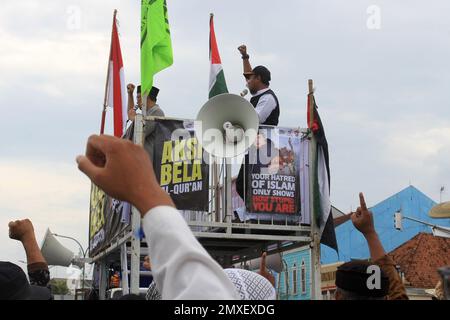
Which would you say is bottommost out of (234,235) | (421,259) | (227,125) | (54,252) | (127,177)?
(421,259)

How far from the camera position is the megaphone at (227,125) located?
8008 mm

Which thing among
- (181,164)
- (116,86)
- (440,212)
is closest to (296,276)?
(440,212)

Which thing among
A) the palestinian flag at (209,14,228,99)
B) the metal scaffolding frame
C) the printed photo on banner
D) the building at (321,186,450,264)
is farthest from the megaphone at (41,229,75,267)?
the building at (321,186,450,264)

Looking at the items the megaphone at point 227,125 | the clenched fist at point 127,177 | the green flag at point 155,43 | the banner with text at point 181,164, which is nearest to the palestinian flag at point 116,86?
the green flag at point 155,43

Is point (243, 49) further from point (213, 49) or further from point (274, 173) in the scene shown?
point (274, 173)

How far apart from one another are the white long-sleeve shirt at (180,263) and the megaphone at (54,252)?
13.8m

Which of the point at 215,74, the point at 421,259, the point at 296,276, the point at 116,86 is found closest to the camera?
the point at 215,74

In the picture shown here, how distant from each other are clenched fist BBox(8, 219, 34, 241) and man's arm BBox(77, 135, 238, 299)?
3.07 meters

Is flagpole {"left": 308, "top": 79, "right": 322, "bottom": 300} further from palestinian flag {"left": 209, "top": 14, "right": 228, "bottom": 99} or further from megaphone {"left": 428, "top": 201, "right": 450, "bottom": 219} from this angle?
megaphone {"left": 428, "top": 201, "right": 450, "bottom": 219}

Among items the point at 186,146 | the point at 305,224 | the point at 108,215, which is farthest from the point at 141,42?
the point at 305,224

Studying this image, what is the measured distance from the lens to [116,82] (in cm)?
1148

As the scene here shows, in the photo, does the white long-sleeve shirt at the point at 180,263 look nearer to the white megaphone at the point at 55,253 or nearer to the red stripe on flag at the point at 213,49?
the red stripe on flag at the point at 213,49

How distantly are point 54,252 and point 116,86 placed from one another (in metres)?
5.76
